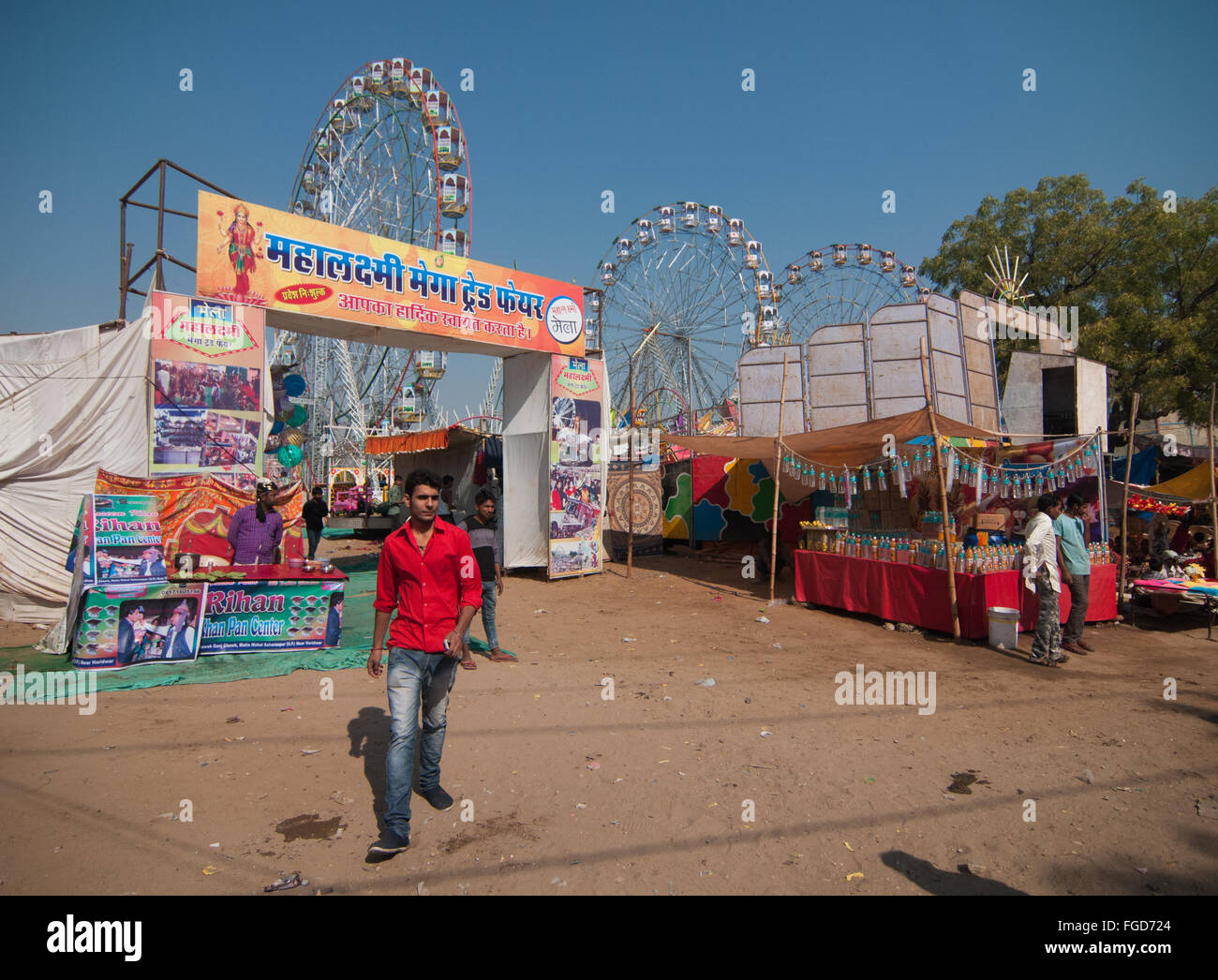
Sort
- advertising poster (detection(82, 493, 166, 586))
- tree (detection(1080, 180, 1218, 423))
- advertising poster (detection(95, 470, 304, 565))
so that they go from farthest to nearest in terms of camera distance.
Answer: tree (detection(1080, 180, 1218, 423))
advertising poster (detection(95, 470, 304, 565))
advertising poster (detection(82, 493, 166, 586))

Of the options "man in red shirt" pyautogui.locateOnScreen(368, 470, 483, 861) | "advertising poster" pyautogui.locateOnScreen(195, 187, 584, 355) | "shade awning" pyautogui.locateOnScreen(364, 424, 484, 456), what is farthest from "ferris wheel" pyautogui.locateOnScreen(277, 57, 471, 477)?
"man in red shirt" pyautogui.locateOnScreen(368, 470, 483, 861)

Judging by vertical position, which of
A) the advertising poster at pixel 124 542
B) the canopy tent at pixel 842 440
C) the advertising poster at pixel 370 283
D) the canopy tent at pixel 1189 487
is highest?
the advertising poster at pixel 370 283

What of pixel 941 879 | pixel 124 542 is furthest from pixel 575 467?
pixel 941 879

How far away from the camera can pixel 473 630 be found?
8.16 meters

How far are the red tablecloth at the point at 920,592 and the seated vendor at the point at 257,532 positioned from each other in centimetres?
692

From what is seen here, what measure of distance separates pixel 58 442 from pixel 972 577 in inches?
415

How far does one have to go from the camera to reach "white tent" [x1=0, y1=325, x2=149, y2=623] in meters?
7.80

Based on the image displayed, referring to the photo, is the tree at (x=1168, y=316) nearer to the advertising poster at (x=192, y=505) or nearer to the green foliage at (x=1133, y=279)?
the green foliage at (x=1133, y=279)

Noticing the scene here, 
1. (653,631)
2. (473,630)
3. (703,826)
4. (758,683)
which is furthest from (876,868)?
(473,630)

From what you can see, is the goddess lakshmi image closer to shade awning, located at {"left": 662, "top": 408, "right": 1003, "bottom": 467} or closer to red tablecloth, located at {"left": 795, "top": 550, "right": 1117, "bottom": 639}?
shade awning, located at {"left": 662, "top": 408, "right": 1003, "bottom": 467}

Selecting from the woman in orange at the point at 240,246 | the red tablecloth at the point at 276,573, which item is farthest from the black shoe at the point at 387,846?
the woman in orange at the point at 240,246

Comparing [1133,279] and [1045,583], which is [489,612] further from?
[1133,279]

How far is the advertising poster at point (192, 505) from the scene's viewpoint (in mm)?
7379

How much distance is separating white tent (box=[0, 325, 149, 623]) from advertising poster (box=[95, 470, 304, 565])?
50 centimetres
